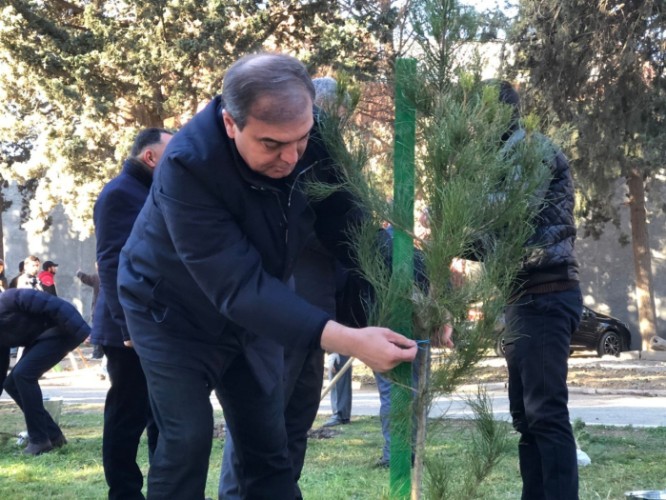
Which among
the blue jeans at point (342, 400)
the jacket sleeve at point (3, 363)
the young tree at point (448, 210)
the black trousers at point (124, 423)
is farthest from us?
the blue jeans at point (342, 400)

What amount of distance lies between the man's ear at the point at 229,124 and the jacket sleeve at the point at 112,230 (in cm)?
218

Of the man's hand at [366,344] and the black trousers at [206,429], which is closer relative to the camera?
the man's hand at [366,344]

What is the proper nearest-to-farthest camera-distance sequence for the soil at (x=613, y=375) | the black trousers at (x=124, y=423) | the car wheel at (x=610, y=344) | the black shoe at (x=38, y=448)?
1. the black trousers at (x=124, y=423)
2. the black shoe at (x=38, y=448)
3. the soil at (x=613, y=375)
4. the car wheel at (x=610, y=344)

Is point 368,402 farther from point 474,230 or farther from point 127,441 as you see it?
point 474,230

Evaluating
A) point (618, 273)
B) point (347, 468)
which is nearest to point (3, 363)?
point (347, 468)

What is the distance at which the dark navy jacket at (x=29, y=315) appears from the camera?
25.6 feet

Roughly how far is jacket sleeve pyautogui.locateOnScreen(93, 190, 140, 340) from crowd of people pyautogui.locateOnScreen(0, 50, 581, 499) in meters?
1.31

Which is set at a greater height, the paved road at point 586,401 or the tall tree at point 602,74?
the tall tree at point 602,74

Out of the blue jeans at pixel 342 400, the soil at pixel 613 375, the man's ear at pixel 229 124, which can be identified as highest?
the man's ear at pixel 229 124

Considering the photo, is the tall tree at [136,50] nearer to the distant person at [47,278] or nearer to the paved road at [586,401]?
the distant person at [47,278]

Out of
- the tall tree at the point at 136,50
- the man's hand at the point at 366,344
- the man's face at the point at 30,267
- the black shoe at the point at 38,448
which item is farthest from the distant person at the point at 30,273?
the man's hand at the point at 366,344

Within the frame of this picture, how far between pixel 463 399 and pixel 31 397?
16.9 ft

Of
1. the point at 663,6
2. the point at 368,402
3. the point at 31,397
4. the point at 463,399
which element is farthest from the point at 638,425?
the point at 663,6

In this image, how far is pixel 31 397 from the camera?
7.58 metres
